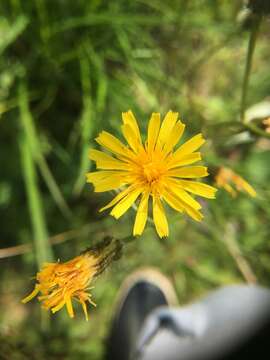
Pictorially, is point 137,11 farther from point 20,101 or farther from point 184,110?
point 20,101

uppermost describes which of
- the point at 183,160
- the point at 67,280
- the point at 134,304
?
the point at 134,304

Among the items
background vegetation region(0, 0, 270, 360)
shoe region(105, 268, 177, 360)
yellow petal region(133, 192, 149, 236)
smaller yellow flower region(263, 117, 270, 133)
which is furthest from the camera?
shoe region(105, 268, 177, 360)

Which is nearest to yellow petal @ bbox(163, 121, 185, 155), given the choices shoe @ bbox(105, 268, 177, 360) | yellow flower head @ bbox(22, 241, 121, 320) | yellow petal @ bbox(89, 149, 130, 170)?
yellow petal @ bbox(89, 149, 130, 170)

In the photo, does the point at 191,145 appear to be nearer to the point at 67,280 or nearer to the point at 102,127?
the point at 67,280

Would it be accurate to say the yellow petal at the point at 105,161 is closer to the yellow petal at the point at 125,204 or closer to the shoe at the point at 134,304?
the yellow petal at the point at 125,204

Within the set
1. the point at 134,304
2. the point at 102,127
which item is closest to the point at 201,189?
the point at 102,127

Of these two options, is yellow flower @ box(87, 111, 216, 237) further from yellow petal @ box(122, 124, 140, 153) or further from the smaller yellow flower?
the smaller yellow flower

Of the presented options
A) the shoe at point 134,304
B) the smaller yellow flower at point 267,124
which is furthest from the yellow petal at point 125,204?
the shoe at point 134,304
